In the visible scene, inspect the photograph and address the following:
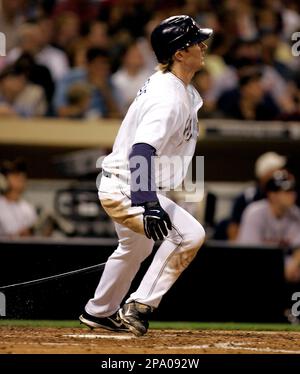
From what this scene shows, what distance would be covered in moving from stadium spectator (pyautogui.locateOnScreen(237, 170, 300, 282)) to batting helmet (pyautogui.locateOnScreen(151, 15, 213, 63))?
373 cm

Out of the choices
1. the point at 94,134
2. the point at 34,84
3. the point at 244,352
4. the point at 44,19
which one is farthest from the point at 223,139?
the point at 244,352

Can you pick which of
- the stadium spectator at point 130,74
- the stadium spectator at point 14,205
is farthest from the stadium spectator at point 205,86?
the stadium spectator at point 14,205

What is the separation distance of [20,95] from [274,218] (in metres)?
2.85

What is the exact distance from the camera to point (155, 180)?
591cm

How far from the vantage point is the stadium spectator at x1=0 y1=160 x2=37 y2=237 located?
9391 millimetres

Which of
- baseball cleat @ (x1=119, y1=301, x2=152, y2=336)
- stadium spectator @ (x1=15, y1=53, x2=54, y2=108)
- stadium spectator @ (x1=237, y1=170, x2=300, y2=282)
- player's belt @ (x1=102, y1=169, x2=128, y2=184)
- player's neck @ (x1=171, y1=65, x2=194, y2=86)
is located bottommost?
baseball cleat @ (x1=119, y1=301, x2=152, y2=336)

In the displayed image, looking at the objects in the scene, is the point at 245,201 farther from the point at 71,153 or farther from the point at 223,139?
the point at 71,153

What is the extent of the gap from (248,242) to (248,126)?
5.00 feet

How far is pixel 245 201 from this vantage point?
1002 cm

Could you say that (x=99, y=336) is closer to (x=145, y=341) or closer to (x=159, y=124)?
(x=145, y=341)

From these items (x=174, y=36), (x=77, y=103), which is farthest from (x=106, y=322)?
(x=77, y=103)

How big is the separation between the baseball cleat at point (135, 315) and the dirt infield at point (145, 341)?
0.08 metres

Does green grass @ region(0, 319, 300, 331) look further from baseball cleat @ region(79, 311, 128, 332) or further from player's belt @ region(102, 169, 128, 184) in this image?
player's belt @ region(102, 169, 128, 184)

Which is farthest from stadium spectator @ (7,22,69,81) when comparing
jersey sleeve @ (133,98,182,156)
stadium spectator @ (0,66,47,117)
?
jersey sleeve @ (133,98,182,156)
